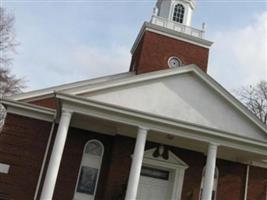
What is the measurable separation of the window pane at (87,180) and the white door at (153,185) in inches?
73.3

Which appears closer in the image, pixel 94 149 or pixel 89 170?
pixel 89 170

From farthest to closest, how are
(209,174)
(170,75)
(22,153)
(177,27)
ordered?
1. (177,27)
2. (22,153)
3. (170,75)
4. (209,174)

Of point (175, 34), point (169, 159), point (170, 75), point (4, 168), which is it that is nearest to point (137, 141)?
point (170, 75)

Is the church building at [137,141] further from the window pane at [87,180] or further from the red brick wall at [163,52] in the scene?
the red brick wall at [163,52]

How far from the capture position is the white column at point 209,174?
43.4 ft

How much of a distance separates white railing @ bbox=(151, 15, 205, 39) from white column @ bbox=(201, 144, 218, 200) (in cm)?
815

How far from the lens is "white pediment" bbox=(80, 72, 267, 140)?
543 inches

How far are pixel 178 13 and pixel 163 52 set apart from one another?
3006mm

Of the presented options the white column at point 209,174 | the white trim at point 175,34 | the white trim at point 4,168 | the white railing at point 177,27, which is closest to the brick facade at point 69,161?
the white trim at point 4,168

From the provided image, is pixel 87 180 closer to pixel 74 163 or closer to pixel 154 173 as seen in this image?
pixel 74 163

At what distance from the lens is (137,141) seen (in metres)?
13.1

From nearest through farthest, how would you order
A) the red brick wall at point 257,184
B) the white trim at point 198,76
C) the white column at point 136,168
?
1. the white column at point 136,168
2. the white trim at point 198,76
3. the red brick wall at point 257,184

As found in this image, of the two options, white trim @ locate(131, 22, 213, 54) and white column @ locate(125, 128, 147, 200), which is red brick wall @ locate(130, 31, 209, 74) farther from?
white column @ locate(125, 128, 147, 200)

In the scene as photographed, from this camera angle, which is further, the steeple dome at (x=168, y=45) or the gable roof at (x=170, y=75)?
the steeple dome at (x=168, y=45)
